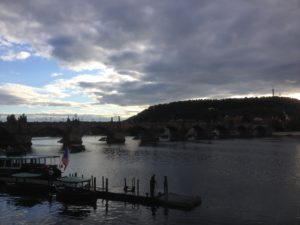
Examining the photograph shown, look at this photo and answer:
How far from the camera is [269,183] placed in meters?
50.3

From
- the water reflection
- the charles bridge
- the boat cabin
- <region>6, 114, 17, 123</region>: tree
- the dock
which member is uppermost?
<region>6, 114, 17, 123</region>: tree

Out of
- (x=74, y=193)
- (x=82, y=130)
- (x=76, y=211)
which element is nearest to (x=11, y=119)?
(x=82, y=130)

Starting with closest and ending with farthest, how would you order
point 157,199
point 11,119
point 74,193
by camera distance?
point 157,199, point 74,193, point 11,119

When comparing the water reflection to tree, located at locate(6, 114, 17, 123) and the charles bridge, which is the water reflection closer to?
the charles bridge

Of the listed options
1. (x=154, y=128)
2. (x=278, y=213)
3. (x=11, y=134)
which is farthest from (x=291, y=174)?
(x=154, y=128)

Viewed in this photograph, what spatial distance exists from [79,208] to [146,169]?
28.3 m

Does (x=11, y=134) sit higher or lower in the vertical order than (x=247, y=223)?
higher

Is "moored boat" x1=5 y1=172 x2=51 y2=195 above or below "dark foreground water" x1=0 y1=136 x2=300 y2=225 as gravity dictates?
above

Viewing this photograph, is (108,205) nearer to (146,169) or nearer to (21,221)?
(21,221)

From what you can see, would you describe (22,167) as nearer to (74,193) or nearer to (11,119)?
(74,193)

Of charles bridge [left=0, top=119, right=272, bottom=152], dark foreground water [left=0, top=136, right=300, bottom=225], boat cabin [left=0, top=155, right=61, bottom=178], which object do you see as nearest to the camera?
dark foreground water [left=0, top=136, right=300, bottom=225]

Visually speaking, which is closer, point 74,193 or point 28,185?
point 74,193

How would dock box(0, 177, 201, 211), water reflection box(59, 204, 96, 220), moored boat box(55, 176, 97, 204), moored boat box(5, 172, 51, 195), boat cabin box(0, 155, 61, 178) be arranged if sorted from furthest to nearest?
boat cabin box(0, 155, 61, 178)
moored boat box(5, 172, 51, 195)
moored boat box(55, 176, 97, 204)
dock box(0, 177, 201, 211)
water reflection box(59, 204, 96, 220)

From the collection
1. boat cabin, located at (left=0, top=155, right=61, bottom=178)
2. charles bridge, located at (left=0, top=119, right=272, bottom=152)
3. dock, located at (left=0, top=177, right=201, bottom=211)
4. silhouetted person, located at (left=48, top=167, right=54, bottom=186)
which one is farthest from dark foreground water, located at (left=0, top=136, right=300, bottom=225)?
charles bridge, located at (left=0, top=119, right=272, bottom=152)
